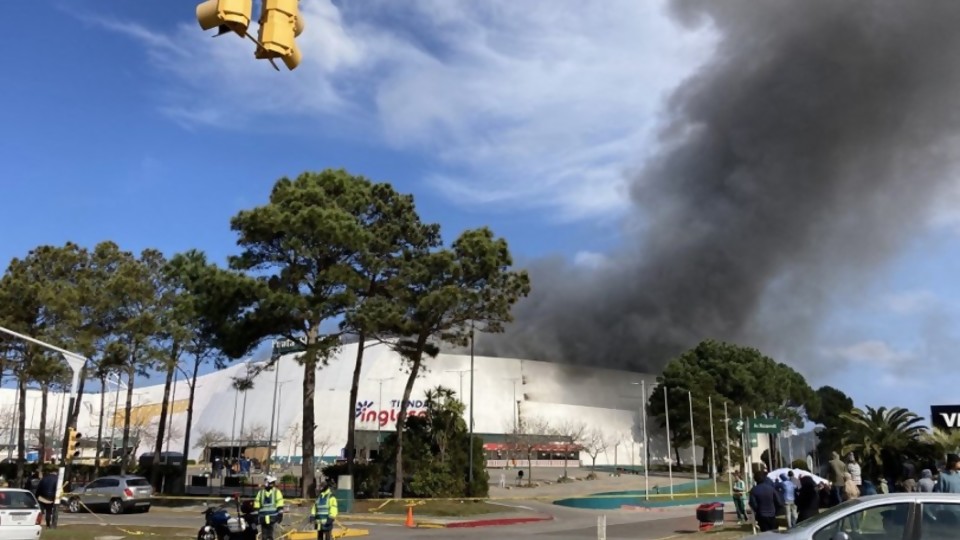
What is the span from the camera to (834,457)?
18.0 meters

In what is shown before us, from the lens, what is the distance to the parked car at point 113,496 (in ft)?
97.8

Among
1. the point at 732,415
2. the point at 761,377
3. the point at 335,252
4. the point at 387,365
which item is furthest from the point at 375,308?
the point at 387,365

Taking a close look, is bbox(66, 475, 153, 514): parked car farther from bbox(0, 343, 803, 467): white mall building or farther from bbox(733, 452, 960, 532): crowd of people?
bbox(0, 343, 803, 467): white mall building

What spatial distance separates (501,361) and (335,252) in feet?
322

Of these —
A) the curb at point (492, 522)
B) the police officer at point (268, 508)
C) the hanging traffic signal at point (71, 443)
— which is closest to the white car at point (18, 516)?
the hanging traffic signal at point (71, 443)

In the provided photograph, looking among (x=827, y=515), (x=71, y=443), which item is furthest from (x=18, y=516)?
(x=827, y=515)

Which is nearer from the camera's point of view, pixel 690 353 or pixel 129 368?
pixel 129 368

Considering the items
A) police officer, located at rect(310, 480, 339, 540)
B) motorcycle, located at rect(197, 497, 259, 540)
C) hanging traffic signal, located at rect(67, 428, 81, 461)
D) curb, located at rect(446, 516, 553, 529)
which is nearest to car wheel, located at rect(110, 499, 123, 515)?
hanging traffic signal, located at rect(67, 428, 81, 461)

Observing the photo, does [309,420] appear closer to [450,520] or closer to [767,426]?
[450,520]

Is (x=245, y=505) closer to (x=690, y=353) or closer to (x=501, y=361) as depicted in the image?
(x=690, y=353)

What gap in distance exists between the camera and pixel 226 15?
494 cm

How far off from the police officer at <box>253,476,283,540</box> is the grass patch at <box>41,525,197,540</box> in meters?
6.19

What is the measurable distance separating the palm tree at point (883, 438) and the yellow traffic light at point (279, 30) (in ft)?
111

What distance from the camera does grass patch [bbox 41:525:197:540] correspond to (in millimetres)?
18547
